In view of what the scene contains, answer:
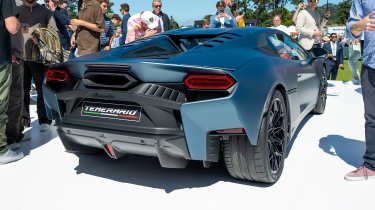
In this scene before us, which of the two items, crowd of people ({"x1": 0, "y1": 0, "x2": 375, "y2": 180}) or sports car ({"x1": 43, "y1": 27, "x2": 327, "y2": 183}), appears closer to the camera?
sports car ({"x1": 43, "y1": 27, "x2": 327, "y2": 183})

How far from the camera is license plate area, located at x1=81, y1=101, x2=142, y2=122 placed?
221cm

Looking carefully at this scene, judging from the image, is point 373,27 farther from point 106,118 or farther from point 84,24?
point 84,24

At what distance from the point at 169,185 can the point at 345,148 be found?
204 centimetres

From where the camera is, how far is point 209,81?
2053 mm

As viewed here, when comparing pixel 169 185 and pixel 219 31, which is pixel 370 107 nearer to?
pixel 219 31

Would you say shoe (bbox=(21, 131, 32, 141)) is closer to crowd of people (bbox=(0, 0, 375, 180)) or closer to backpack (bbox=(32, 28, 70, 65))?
crowd of people (bbox=(0, 0, 375, 180))

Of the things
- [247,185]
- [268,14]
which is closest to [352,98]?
[247,185]

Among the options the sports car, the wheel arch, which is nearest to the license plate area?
the sports car

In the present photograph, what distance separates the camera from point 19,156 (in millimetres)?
3242

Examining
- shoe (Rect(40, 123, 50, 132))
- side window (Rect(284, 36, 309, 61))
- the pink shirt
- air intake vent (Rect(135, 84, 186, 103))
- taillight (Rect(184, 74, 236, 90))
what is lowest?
shoe (Rect(40, 123, 50, 132))

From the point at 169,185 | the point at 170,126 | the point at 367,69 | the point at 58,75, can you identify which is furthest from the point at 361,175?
the point at 58,75

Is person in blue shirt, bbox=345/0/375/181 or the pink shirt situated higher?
the pink shirt

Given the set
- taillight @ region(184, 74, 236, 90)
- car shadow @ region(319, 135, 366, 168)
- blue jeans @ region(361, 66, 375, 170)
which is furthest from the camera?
car shadow @ region(319, 135, 366, 168)

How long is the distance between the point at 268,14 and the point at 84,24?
5657 centimetres
